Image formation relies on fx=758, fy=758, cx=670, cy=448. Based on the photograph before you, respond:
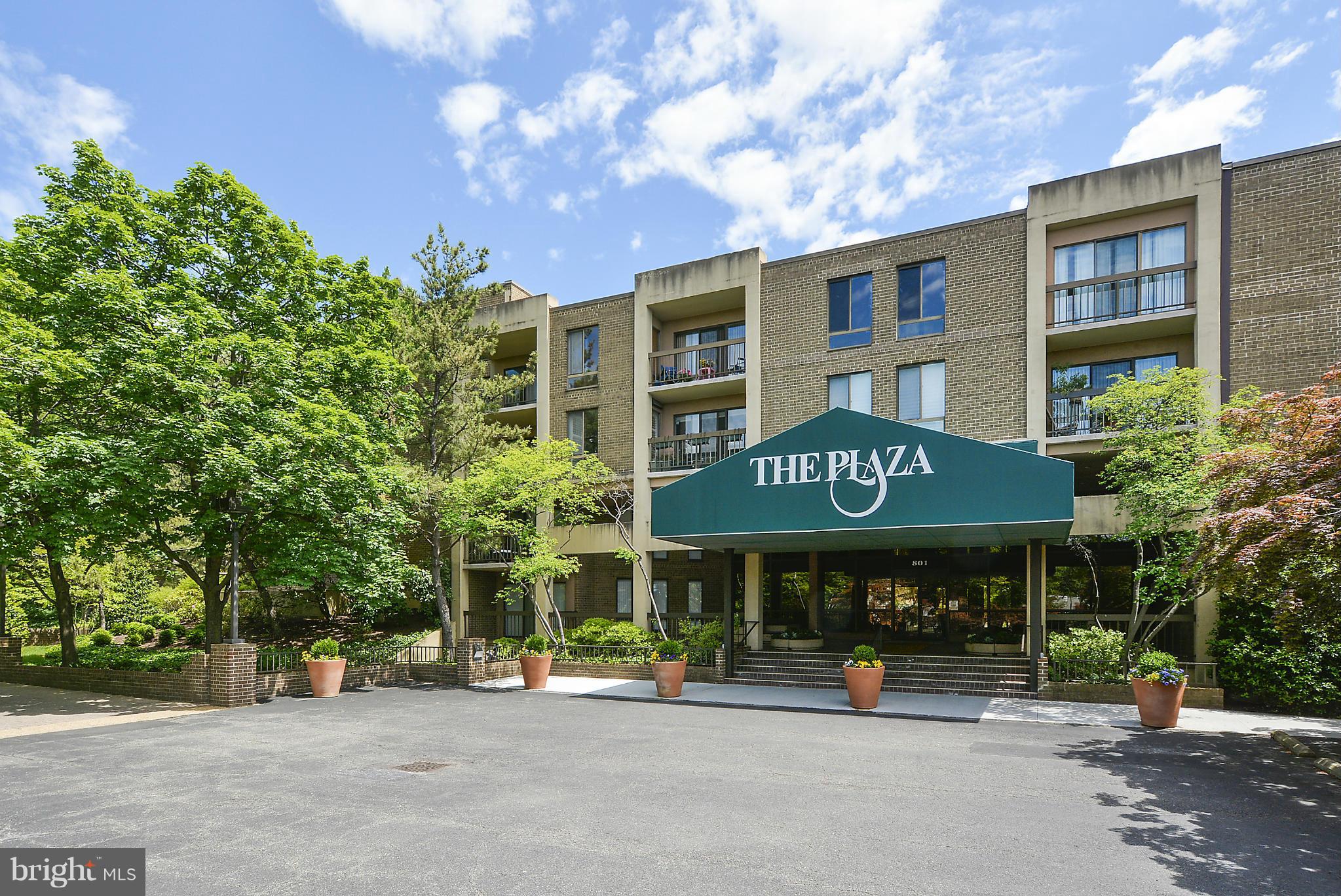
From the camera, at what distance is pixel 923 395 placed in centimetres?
2336

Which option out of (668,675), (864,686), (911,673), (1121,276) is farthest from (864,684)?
(1121,276)

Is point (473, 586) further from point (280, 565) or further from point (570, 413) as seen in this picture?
point (280, 565)

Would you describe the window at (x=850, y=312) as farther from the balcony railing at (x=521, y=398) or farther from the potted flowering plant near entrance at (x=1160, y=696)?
the potted flowering plant near entrance at (x=1160, y=696)

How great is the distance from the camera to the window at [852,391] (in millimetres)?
24031

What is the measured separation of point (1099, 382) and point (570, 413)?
701 inches

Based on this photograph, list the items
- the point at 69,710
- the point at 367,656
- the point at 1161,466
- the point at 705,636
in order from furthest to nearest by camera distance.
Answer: the point at 705,636 → the point at 367,656 → the point at 1161,466 → the point at 69,710

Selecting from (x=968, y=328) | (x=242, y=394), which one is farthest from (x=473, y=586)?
(x=968, y=328)

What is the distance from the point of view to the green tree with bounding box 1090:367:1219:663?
16.7 meters

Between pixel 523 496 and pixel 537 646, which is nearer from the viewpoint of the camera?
pixel 537 646

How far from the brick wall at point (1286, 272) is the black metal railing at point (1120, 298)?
49.9 inches

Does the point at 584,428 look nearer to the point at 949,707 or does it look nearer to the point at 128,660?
the point at 128,660

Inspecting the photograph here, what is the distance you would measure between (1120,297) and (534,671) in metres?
19.1

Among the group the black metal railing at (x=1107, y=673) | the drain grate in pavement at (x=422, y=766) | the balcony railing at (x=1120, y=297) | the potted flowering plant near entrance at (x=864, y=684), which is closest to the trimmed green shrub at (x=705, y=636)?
the potted flowering plant near entrance at (x=864, y=684)

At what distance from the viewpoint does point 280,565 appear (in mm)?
19234
